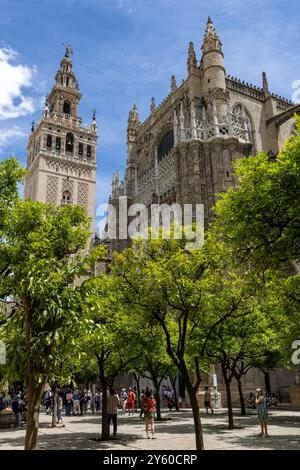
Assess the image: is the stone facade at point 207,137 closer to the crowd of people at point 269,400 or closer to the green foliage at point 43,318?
the crowd of people at point 269,400

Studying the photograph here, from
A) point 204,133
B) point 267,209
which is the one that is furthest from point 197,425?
point 204,133

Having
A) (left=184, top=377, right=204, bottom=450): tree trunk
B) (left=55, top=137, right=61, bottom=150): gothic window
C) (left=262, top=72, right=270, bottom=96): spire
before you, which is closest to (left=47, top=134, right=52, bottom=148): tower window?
(left=55, top=137, right=61, bottom=150): gothic window

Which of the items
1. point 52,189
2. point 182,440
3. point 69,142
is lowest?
point 182,440

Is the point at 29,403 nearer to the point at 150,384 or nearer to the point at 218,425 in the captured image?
the point at 218,425

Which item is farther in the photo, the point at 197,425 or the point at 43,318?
the point at 197,425

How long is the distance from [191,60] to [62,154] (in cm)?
2502

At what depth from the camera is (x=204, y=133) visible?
34.0 meters

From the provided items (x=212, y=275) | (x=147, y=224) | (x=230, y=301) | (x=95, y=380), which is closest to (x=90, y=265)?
(x=212, y=275)

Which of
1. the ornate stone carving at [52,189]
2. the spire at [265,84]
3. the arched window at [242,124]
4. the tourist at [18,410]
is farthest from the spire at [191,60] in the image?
the tourist at [18,410]

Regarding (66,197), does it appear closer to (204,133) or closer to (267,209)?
(204,133)
